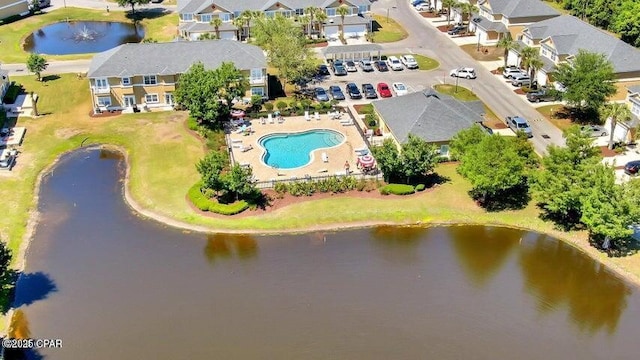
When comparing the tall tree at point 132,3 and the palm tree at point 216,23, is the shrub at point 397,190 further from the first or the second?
the tall tree at point 132,3

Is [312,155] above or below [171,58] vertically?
below

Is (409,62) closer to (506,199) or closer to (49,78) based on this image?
(506,199)

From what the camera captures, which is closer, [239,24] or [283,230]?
[283,230]

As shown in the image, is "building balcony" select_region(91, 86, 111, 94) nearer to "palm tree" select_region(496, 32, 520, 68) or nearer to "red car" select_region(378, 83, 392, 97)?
"red car" select_region(378, 83, 392, 97)

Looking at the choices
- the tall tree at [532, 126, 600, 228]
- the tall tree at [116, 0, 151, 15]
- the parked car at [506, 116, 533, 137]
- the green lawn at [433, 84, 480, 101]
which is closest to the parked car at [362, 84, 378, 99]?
the green lawn at [433, 84, 480, 101]

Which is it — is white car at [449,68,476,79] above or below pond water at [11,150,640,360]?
above

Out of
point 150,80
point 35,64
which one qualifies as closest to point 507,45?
point 150,80
